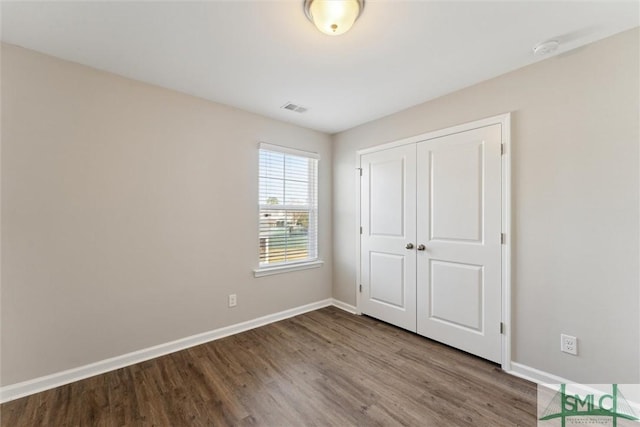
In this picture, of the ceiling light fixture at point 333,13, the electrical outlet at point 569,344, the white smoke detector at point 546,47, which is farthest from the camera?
the electrical outlet at point 569,344

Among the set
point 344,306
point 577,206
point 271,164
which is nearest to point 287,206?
point 271,164

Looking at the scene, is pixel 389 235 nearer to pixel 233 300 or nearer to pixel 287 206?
pixel 287 206

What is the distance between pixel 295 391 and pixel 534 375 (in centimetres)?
182

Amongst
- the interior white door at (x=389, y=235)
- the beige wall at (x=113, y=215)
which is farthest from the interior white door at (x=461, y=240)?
the beige wall at (x=113, y=215)

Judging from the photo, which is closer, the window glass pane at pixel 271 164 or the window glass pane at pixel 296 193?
the window glass pane at pixel 271 164

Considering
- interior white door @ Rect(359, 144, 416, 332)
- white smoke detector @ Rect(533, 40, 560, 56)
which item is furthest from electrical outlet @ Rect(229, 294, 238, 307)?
A: white smoke detector @ Rect(533, 40, 560, 56)

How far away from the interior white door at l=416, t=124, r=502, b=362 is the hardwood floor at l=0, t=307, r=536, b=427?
0.80 feet

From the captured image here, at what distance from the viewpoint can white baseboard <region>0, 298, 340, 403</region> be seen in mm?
1832

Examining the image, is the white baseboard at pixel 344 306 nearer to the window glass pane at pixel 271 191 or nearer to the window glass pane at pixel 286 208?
the window glass pane at pixel 286 208

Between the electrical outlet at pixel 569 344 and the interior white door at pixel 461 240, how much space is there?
1.29ft

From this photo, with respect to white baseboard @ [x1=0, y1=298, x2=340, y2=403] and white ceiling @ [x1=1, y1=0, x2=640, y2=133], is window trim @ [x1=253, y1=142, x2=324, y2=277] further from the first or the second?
white ceiling @ [x1=1, y1=0, x2=640, y2=133]

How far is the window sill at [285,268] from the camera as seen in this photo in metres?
3.04

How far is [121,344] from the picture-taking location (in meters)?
2.21

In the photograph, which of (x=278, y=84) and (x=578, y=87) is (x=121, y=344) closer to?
(x=278, y=84)
